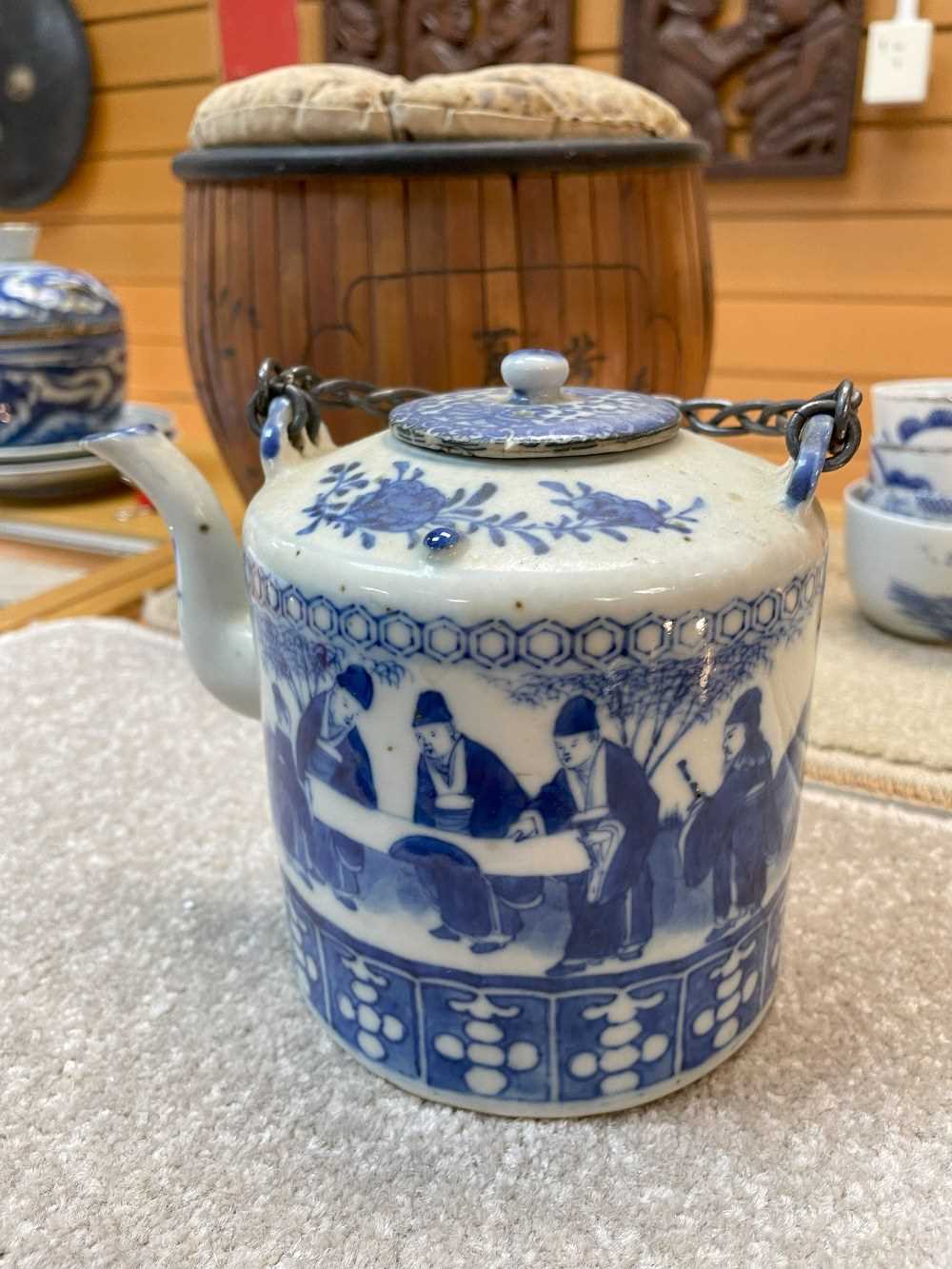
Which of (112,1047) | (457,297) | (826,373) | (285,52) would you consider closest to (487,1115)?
(112,1047)

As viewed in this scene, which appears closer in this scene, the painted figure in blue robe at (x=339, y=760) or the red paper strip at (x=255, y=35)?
the painted figure in blue robe at (x=339, y=760)

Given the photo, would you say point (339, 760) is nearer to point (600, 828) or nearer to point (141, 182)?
point (600, 828)

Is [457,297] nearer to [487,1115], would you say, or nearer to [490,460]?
[490,460]

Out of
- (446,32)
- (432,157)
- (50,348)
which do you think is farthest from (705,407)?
(446,32)

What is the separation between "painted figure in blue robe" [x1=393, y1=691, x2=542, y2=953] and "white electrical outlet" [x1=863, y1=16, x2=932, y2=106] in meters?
1.08

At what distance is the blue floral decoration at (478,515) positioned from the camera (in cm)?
39

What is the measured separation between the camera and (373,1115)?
0.46 m

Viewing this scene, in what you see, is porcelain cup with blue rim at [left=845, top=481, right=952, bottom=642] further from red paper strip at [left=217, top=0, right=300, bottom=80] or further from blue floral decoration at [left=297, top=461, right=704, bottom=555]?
red paper strip at [left=217, top=0, right=300, bottom=80]

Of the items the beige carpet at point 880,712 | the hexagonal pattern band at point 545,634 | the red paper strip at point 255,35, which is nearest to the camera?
the hexagonal pattern band at point 545,634

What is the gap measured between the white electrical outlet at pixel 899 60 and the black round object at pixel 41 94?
121 cm

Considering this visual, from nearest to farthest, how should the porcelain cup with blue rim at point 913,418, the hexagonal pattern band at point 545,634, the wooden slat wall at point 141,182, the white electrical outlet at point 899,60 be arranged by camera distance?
the hexagonal pattern band at point 545,634 < the porcelain cup with blue rim at point 913,418 < the white electrical outlet at point 899,60 < the wooden slat wall at point 141,182

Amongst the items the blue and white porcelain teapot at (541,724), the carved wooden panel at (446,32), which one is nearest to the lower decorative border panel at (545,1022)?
the blue and white porcelain teapot at (541,724)

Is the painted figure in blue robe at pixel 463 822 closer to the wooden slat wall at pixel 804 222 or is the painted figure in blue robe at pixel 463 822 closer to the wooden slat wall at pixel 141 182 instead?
the wooden slat wall at pixel 804 222

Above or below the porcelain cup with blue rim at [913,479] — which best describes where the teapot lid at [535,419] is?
above
